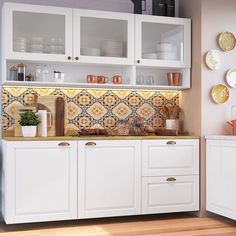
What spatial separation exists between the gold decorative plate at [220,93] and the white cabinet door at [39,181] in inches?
60.6

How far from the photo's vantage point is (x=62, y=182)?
4.08 meters

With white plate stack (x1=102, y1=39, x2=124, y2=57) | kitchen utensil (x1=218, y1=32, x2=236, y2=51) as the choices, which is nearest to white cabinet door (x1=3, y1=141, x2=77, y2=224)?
white plate stack (x1=102, y1=39, x2=124, y2=57)

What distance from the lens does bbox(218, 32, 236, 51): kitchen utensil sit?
4.60m

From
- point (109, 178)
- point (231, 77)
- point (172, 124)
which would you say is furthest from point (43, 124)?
point (231, 77)

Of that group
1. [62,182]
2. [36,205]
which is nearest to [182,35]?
[62,182]

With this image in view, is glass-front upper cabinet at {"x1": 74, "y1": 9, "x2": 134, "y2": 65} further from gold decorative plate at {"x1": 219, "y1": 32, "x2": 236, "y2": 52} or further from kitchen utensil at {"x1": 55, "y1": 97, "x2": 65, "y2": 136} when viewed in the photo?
gold decorative plate at {"x1": 219, "y1": 32, "x2": 236, "y2": 52}

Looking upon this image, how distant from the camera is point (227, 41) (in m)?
4.63

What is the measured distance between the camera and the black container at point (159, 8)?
15.6 ft

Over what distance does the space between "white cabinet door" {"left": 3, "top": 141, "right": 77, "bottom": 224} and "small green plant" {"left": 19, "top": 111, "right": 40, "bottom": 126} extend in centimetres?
22

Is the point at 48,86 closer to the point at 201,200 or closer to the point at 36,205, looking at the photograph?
the point at 36,205

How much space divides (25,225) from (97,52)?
1.81 m

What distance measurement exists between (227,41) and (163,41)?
0.67 metres

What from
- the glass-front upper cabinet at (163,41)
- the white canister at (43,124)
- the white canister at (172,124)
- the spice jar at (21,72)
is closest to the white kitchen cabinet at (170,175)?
the white canister at (172,124)

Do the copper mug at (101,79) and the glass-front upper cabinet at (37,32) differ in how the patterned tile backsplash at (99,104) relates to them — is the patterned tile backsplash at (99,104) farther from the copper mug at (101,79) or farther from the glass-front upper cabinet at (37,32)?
the glass-front upper cabinet at (37,32)
